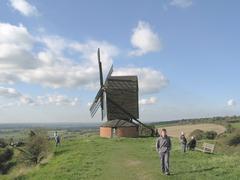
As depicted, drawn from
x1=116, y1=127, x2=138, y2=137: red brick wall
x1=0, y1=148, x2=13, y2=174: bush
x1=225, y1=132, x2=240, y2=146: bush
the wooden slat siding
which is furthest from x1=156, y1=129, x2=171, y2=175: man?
the wooden slat siding

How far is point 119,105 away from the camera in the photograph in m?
65.2

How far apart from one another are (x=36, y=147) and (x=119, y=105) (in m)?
16.7

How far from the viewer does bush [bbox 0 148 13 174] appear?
189 ft

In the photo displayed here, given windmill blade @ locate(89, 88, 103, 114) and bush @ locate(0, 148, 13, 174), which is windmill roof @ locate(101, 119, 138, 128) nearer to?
windmill blade @ locate(89, 88, 103, 114)

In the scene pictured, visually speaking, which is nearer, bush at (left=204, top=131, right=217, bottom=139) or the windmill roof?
the windmill roof

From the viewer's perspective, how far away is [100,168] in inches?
1021

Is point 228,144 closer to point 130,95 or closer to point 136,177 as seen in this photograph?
point 130,95

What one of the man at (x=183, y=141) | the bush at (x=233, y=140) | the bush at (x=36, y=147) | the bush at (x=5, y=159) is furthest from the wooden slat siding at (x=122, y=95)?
the man at (x=183, y=141)

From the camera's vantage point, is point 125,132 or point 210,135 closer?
point 125,132

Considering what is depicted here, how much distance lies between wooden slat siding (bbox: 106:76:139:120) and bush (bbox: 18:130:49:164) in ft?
44.3

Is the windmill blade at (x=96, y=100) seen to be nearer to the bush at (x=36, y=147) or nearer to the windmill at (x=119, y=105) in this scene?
the windmill at (x=119, y=105)

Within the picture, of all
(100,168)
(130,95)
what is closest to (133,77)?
(130,95)

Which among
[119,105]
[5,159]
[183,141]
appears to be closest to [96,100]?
[119,105]

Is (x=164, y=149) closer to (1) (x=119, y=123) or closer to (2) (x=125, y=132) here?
(2) (x=125, y=132)
